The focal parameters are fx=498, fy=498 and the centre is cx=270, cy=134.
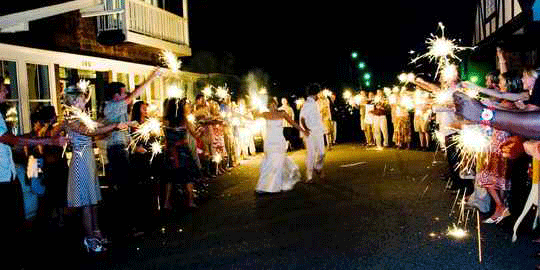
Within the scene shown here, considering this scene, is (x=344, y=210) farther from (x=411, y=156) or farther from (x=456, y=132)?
(x=411, y=156)

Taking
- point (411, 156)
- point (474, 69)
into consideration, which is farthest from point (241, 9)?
point (411, 156)

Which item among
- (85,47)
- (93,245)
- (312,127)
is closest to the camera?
(93,245)

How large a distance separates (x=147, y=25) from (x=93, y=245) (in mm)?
10061

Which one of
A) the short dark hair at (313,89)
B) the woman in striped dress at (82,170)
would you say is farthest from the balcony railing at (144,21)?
the woman in striped dress at (82,170)

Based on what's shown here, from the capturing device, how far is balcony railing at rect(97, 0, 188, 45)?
13.8m

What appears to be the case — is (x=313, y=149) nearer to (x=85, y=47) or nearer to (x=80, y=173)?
(x=80, y=173)

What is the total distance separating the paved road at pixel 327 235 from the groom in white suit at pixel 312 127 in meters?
0.96

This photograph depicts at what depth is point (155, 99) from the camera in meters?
16.9

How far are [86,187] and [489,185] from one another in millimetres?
5563

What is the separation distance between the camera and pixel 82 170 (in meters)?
6.49

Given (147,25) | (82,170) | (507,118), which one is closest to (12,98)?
(82,170)

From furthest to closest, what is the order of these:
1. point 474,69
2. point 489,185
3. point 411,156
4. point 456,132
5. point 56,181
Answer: point 474,69 < point 411,156 < point 456,132 < point 56,181 < point 489,185

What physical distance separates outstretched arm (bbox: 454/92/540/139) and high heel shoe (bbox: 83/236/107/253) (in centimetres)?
510

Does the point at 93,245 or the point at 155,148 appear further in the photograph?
the point at 155,148
